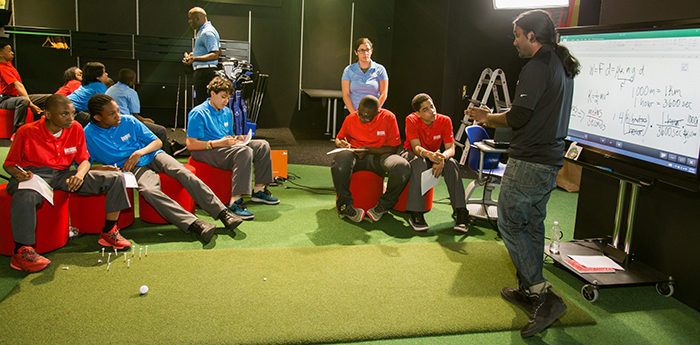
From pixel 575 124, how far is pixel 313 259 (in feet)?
6.54

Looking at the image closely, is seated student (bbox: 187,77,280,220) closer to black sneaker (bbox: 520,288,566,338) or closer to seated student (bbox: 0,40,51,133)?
black sneaker (bbox: 520,288,566,338)

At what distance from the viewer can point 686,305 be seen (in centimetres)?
299

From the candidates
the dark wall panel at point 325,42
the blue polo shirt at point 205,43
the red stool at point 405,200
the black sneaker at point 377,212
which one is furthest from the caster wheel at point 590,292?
the dark wall panel at point 325,42

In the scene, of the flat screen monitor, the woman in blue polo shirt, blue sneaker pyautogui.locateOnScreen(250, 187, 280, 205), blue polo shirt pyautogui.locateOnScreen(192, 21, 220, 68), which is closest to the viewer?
the flat screen monitor

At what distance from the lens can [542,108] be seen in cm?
242

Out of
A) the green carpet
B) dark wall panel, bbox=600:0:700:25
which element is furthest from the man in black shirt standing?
dark wall panel, bbox=600:0:700:25

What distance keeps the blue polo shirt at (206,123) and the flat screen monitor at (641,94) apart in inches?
110

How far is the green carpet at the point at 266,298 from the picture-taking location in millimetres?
2427

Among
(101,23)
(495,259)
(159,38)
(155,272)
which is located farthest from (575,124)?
(101,23)

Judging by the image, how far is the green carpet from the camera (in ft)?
7.96

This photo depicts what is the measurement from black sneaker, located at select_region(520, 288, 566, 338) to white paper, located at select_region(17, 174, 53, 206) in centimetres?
286

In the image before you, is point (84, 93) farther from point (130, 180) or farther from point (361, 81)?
point (361, 81)

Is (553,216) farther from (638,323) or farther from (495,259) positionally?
(638,323)

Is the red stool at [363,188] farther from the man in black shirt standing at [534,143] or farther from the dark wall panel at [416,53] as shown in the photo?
the dark wall panel at [416,53]
